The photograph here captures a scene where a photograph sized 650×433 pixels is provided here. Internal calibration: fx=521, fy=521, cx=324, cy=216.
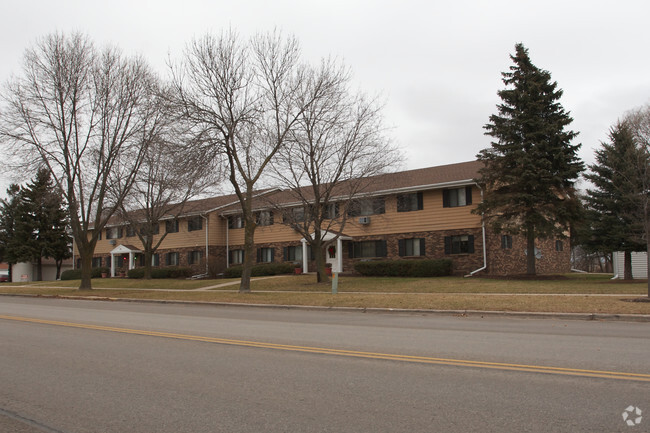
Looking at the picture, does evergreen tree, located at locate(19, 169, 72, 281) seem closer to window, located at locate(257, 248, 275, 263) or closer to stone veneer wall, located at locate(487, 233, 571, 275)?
window, located at locate(257, 248, 275, 263)

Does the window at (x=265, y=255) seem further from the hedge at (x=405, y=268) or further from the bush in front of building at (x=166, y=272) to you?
the hedge at (x=405, y=268)

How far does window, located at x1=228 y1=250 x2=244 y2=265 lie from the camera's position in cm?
4142

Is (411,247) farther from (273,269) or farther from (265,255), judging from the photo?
(265,255)

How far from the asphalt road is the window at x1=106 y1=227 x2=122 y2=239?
132ft

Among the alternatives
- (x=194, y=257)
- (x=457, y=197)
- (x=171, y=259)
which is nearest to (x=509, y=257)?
(x=457, y=197)

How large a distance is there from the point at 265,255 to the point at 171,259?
33.1 feet

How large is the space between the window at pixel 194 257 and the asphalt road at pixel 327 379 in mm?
31203

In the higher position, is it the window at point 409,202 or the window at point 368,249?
the window at point 409,202

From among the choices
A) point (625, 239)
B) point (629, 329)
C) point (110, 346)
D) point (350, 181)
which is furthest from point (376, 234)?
point (110, 346)

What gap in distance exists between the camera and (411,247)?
32031 millimetres

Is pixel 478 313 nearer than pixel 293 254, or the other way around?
pixel 478 313

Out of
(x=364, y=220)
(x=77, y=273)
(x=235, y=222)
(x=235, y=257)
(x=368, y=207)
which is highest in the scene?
(x=368, y=207)

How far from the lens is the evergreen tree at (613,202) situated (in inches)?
953

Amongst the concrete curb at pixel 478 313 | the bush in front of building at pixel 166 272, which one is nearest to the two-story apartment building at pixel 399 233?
the bush in front of building at pixel 166 272
